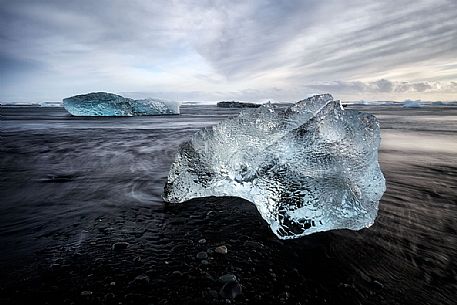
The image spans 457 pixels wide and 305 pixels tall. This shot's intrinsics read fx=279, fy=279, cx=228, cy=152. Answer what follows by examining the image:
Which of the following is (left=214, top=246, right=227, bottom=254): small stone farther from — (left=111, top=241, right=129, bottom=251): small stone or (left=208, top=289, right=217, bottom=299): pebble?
(left=111, top=241, right=129, bottom=251): small stone

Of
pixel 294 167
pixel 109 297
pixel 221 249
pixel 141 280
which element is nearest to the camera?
pixel 109 297

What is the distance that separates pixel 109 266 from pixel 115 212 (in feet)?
3.02

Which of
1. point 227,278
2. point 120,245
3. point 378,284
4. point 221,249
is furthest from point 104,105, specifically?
point 378,284

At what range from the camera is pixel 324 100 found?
3150 mm

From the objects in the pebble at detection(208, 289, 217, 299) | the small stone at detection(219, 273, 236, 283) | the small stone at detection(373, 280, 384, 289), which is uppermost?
the small stone at detection(219, 273, 236, 283)

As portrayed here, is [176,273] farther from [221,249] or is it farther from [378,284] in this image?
[378,284]

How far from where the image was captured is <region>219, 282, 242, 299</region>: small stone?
1430 millimetres

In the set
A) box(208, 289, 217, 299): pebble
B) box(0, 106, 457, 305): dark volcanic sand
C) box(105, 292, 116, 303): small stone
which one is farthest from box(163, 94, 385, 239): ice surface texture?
box(105, 292, 116, 303): small stone

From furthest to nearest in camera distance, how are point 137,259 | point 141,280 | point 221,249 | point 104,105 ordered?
point 104,105
point 221,249
point 137,259
point 141,280

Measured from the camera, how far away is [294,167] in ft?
7.59

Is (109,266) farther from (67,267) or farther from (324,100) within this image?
(324,100)

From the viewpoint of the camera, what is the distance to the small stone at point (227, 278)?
60.6 inches

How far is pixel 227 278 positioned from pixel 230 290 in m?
0.09

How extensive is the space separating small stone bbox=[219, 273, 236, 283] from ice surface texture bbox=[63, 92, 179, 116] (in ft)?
72.7
